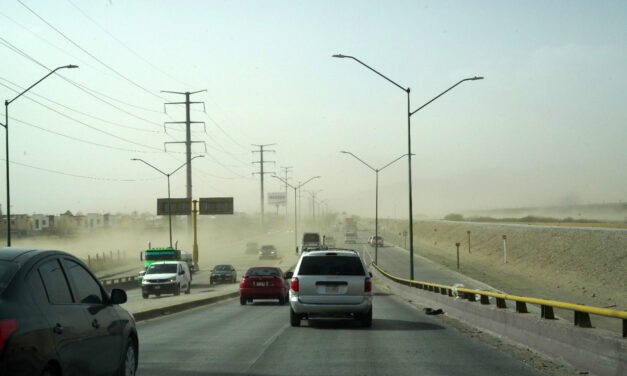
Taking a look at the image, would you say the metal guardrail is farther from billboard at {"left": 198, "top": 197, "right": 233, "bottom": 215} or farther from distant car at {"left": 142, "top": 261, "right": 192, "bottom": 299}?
billboard at {"left": 198, "top": 197, "right": 233, "bottom": 215}

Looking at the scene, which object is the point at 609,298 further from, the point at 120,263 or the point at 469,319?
the point at 120,263

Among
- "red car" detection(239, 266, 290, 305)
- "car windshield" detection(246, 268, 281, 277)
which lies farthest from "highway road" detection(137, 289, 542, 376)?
"car windshield" detection(246, 268, 281, 277)

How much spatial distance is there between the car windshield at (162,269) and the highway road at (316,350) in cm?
2294

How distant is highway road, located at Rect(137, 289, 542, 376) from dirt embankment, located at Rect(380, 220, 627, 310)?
31.3 m

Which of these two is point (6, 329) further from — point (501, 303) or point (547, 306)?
point (501, 303)

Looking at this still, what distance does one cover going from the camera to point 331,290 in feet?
58.9

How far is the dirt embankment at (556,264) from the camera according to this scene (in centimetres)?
5369

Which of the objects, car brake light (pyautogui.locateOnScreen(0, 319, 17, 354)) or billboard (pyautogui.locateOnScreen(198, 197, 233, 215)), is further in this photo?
billboard (pyautogui.locateOnScreen(198, 197, 233, 215))

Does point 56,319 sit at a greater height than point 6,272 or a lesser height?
lesser

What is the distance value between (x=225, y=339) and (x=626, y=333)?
8.44 metres

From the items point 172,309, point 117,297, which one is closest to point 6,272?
point 117,297

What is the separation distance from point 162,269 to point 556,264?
42.2 m

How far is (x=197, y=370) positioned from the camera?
1082cm

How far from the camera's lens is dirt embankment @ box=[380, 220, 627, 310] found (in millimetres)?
53694
